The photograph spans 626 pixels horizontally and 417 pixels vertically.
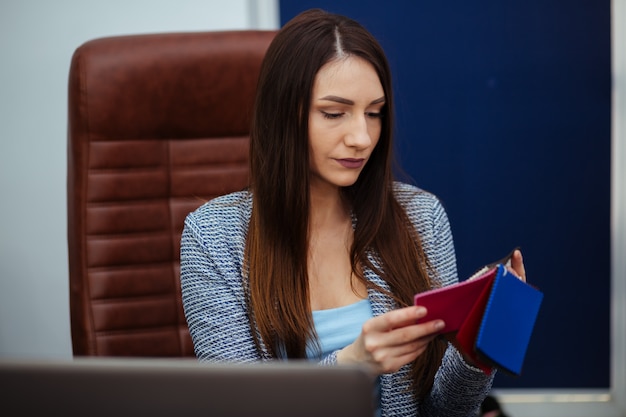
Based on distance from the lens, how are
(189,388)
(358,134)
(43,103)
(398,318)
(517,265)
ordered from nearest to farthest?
(189,388), (398,318), (517,265), (358,134), (43,103)

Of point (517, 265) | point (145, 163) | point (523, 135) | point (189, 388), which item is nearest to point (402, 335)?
point (517, 265)

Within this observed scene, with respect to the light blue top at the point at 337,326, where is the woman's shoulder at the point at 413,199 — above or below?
above

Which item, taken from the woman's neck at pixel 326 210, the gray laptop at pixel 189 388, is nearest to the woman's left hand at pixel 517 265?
the woman's neck at pixel 326 210

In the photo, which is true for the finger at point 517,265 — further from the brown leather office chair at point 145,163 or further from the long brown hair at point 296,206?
the brown leather office chair at point 145,163

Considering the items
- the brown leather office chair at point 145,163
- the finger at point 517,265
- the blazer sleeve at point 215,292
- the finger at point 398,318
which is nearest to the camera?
the finger at point 398,318

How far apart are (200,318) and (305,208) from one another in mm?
267

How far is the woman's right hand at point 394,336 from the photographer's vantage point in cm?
113

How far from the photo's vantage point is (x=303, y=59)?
4.89 ft

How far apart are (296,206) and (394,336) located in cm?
44

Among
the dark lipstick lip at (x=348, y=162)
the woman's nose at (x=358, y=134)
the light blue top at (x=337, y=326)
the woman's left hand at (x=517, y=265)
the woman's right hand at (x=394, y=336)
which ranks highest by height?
the woman's nose at (x=358, y=134)

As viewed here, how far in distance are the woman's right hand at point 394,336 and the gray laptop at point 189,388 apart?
0.49m

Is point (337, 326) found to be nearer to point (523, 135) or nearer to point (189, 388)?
point (189, 388)

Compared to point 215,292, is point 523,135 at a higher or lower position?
higher

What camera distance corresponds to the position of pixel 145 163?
1.83m
